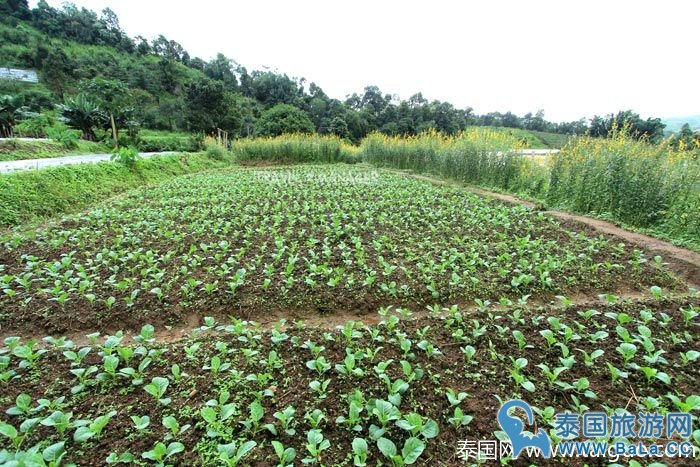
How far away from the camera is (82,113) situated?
17078mm

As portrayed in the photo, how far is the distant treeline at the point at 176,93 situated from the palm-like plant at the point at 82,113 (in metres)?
0.56

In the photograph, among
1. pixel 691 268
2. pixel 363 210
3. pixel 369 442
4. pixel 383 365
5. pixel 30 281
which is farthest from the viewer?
pixel 363 210

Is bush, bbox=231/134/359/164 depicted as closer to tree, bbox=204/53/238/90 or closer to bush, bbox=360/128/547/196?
bush, bbox=360/128/547/196

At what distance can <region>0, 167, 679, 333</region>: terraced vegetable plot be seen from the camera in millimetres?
3498

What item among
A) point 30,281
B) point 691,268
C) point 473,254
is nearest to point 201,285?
point 30,281

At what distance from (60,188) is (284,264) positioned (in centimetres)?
679

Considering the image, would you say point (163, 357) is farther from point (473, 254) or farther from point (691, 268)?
point (691, 268)

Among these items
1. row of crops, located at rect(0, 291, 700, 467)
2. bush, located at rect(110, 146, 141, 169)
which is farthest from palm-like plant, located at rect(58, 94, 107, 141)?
row of crops, located at rect(0, 291, 700, 467)

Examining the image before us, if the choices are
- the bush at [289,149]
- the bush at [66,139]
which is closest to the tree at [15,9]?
the bush at [66,139]

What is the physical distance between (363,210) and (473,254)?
3195 millimetres

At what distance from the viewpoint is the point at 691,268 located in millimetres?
4441

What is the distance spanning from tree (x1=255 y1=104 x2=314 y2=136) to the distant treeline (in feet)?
0.36

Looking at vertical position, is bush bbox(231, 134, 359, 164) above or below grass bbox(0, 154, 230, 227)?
above

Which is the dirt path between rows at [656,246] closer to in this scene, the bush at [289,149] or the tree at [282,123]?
the bush at [289,149]
